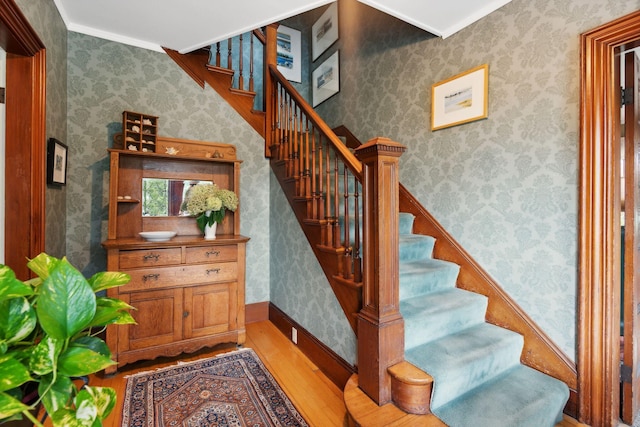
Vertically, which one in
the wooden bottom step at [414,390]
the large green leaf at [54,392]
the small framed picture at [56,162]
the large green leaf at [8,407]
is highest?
the small framed picture at [56,162]

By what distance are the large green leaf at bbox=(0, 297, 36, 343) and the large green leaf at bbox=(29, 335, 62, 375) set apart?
0.15ft

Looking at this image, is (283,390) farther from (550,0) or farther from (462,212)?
(550,0)

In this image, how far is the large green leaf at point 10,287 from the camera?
0.52 metres

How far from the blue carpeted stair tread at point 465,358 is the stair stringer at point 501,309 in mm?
67

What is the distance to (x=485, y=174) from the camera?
2.14m

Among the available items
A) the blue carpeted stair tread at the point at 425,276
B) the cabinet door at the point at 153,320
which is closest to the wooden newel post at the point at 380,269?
the blue carpeted stair tread at the point at 425,276

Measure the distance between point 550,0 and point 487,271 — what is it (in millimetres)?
1746

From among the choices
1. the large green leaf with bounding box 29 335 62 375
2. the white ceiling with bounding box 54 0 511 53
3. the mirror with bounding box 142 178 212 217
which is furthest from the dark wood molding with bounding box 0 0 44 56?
the large green leaf with bounding box 29 335 62 375

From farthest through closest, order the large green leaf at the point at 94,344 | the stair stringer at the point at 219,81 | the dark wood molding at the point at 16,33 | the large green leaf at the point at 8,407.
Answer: the stair stringer at the point at 219,81
the dark wood molding at the point at 16,33
the large green leaf at the point at 94,344
the large green leaf at the point at 8,407

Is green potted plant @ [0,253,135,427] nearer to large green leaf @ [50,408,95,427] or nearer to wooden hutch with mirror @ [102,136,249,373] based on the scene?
large green leaf @ [50,408,95,427]

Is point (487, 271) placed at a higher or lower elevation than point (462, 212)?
lower

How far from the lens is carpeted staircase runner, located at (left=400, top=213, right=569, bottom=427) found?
4.89ft

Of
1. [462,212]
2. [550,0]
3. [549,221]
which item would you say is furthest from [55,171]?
[550,0]

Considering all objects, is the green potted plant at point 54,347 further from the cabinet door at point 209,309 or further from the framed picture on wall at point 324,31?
the framed picture on wall at point 324,31
